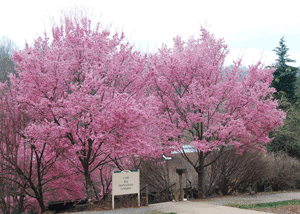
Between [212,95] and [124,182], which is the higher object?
[212,95]

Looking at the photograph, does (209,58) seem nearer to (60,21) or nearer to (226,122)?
(226,122)

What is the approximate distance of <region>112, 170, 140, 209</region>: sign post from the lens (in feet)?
30.1

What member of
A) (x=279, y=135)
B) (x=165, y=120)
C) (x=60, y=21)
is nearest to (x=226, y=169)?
→ (x=165, y=120)

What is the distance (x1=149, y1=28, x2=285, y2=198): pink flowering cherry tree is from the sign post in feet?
8.07

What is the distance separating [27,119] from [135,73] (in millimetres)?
4323

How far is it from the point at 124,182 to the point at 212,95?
5172 millimetres

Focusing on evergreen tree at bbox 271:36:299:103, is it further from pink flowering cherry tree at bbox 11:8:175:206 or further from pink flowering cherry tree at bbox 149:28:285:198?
pink flowering cherry tree at bbox 11:8:175:206

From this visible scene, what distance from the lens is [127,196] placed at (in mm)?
12008

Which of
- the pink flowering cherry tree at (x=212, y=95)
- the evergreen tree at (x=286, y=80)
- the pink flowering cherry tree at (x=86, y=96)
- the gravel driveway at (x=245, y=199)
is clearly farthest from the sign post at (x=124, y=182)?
the evergreen tree at (x=286, y=80)

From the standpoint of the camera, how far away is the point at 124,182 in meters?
9.38

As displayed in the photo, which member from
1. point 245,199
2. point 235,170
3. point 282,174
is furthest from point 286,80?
point 245,199

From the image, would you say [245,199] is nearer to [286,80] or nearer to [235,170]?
[235,170]

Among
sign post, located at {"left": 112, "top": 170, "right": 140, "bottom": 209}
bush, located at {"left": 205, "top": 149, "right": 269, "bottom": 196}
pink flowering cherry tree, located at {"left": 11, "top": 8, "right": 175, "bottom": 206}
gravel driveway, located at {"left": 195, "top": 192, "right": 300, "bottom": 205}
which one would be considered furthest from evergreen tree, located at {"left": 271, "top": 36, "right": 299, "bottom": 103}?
sign post, located at {"left": 112, "top": 170, "right": 140, "bottom": 209}

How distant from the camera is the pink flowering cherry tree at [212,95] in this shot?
1080 centimetres
